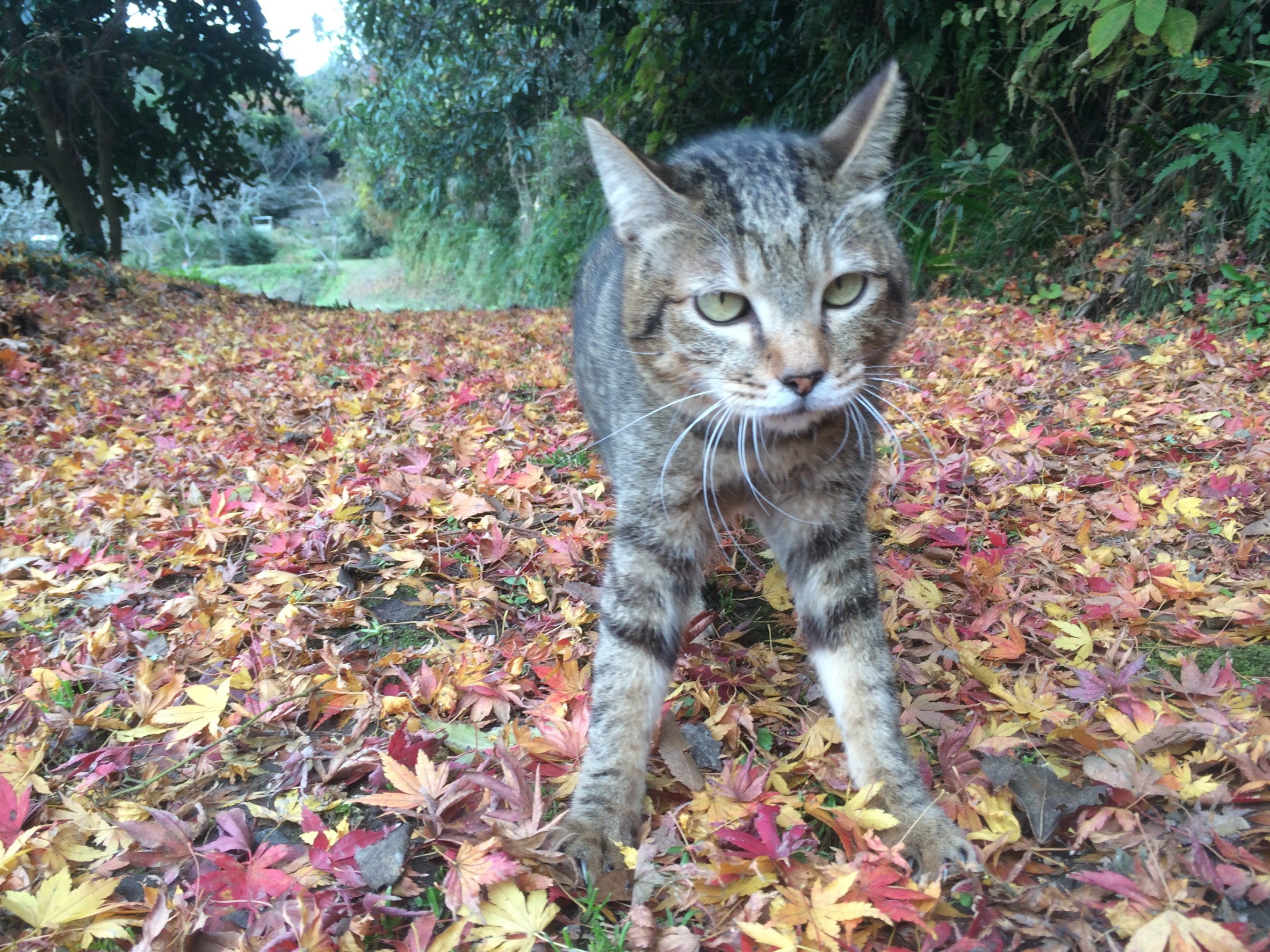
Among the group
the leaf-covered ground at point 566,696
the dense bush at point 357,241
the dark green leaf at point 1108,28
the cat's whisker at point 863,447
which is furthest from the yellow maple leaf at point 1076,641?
the dense bush at point 357,241

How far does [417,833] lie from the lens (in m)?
1.67

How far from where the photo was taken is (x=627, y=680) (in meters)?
1.89

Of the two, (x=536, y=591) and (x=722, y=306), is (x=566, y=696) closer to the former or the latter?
(x=536, y=591)

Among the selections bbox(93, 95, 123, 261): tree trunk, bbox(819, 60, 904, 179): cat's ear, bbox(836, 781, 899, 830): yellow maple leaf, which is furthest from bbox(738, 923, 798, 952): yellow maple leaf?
bbox(93, 95, 123, 261): tree trunk

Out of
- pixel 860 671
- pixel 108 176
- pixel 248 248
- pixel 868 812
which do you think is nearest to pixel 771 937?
pixel 868 812

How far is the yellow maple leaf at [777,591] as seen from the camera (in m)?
2.66

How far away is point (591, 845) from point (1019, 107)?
7.40m

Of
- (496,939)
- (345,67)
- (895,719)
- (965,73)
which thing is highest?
(345,67)

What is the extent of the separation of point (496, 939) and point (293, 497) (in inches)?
98.4

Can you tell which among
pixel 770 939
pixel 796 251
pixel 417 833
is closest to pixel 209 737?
pixel 417 833

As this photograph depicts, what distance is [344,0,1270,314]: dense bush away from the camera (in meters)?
5.22

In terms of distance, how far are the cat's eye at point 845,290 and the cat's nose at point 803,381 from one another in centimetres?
24

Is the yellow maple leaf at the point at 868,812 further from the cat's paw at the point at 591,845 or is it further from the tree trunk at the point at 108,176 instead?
the tree trunk at the point at 108,176

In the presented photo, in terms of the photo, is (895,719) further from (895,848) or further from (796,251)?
(796,251)
